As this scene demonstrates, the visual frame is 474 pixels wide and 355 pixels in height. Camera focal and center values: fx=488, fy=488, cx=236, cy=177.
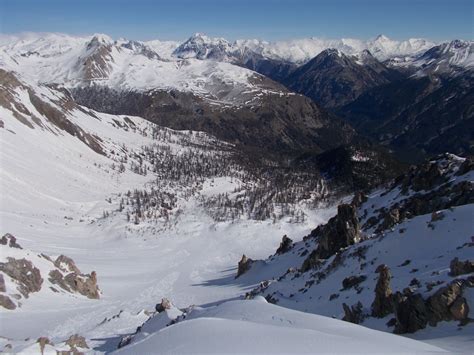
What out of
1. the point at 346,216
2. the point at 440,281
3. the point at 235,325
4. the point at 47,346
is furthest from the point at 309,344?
the point at 346,216

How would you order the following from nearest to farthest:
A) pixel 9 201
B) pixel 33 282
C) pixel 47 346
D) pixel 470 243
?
pixel 47 346, pixel 470 243, pixel 33 282, pixel 9 201

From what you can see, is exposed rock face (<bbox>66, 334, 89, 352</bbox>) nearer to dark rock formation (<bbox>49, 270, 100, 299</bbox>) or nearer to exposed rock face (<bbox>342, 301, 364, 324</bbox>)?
exposed rock face (<bbox>342, 301, 364, 324</bbox>)

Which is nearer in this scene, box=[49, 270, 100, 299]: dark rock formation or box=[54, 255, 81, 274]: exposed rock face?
box=[49, 270, 100, 299]: dark rock formation

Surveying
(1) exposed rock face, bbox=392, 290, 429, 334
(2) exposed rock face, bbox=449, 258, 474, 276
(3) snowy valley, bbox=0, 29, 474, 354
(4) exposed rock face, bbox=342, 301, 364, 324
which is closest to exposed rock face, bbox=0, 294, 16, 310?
(3) snowy valley, bbox=0, 29, 474, 354

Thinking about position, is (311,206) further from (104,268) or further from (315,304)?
(315,304)

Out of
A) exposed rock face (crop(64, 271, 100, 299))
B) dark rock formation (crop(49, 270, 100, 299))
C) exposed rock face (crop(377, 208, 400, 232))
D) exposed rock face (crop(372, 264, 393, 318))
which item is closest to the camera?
exposed rock face (crop(372, 264, 393, 318))

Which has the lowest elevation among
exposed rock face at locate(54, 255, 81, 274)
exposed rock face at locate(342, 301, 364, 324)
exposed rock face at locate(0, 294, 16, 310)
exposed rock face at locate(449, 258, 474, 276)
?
exposed rock face at locate(342, 301, 364, 324)

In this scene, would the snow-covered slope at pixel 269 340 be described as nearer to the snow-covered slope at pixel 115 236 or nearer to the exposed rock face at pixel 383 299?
the exposed rock face at pixel 383 299

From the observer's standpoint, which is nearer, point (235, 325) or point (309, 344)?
point (309, 344)
